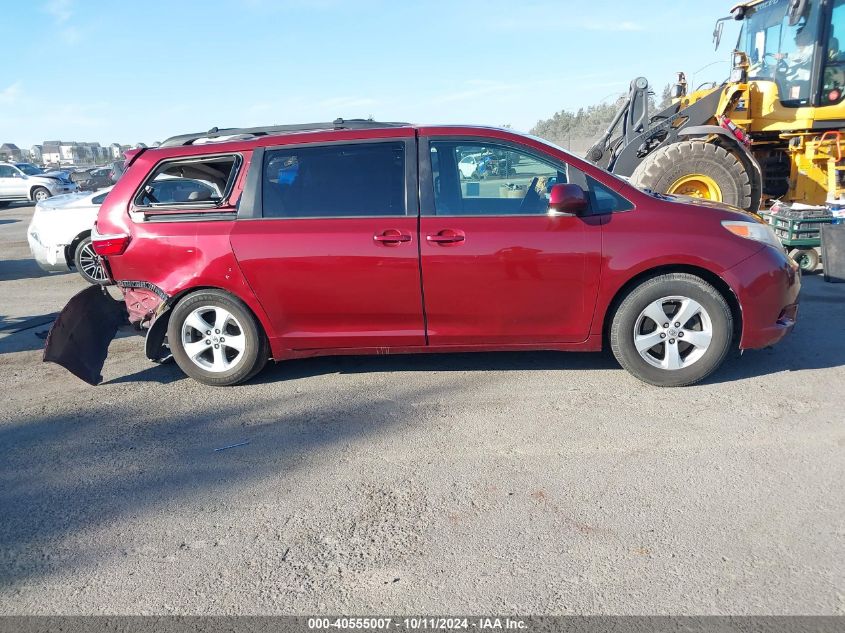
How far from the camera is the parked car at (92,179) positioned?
27867 mm

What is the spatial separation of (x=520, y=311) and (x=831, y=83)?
7.82m

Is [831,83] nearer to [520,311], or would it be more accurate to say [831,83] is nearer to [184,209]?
[520,311]

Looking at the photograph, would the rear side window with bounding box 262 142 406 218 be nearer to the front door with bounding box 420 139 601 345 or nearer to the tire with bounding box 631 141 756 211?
the front door with bounding box 420 139 601 345

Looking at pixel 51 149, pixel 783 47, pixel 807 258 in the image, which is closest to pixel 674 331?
pixel 807 258

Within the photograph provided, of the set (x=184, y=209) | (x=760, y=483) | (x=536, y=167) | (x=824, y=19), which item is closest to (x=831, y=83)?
(x=824, y=19)

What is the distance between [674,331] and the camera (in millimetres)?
4375

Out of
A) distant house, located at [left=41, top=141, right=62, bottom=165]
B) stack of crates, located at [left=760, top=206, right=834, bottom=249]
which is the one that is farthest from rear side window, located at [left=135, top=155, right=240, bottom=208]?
distant house, located at [left=41, top=141, right=62, bottom=165]

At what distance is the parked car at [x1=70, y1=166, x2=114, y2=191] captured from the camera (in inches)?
1097

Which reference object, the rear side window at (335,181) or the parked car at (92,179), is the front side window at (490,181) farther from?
the parked car at (92,179)

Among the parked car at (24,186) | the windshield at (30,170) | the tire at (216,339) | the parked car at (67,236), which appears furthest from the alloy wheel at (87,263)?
the windshield at (30,170)

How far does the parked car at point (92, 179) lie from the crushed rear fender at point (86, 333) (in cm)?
2473

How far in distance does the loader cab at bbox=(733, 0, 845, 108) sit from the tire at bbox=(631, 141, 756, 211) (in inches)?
76.4

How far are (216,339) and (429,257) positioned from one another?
174 centimetres

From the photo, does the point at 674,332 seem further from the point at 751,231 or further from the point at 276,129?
the point at 276,129
